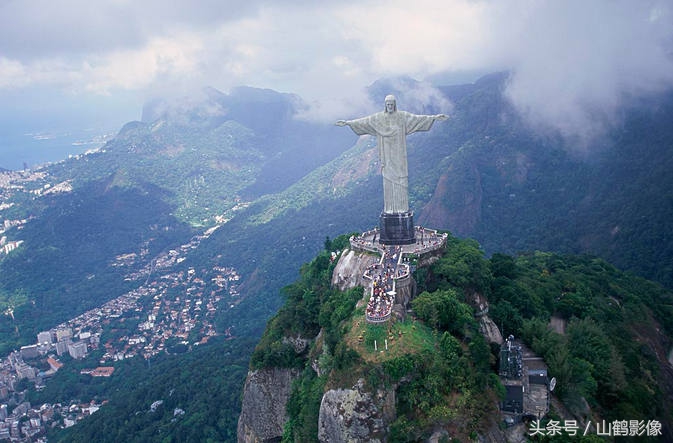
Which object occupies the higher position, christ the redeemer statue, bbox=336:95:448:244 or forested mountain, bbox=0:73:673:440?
forested mountain, bbox=0:73:673:440

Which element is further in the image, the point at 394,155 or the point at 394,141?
the point at 394,155

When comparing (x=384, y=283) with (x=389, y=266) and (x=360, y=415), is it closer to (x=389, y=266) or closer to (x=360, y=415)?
(x=389, y=266)

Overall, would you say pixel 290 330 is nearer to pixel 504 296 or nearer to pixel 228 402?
pixel 504 296

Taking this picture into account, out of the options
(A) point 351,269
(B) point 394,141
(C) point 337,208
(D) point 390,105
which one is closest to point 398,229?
(A) point 351,269

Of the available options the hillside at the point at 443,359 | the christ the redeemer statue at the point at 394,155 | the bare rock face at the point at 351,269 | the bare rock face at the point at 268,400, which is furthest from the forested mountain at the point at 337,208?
the christ the redeemer statue at the point at 394,155

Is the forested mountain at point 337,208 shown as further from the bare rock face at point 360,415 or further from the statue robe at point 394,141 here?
the bare rock face at point 360,415

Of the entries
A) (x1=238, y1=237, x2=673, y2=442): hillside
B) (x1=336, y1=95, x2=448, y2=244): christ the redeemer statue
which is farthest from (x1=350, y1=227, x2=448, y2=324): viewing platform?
(x1=336, y1=95, x2=448, y2=244): christ the redeemer statue

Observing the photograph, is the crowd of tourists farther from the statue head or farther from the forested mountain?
the forested mountain
